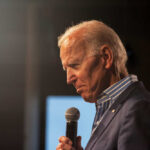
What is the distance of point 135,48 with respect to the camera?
3.72 meters

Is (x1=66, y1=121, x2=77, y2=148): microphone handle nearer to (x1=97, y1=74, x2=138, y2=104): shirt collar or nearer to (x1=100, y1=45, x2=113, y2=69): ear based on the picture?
(x1=97, y1=74, x2=138, y2=104): shirt collar

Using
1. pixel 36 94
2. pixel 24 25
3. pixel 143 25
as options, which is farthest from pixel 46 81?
pixel 143 25

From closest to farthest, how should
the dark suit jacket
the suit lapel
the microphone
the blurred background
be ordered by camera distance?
the dark suit jacket < the suit lapel < the microphone < the blurred background

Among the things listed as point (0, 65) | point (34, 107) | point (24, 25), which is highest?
point (24, 25)

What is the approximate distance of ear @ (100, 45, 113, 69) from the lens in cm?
129

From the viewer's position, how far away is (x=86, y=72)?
1286 mm

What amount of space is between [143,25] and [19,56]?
1754 millimetres

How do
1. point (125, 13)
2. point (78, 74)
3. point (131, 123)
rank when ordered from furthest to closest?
point (125, 13) < point (78, 74) < point (131, 123)

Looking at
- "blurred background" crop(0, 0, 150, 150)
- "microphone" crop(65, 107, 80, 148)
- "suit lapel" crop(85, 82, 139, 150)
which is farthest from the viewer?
"blurred background" crop(0, 0, 150, 150)

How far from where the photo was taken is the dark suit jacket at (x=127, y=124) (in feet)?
3.18

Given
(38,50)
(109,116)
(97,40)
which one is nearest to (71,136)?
(109,116)

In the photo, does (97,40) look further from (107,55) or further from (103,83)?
(103,83)

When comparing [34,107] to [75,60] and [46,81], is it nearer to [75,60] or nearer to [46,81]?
[46,81]

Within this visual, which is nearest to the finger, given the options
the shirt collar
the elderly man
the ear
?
the elderly man
